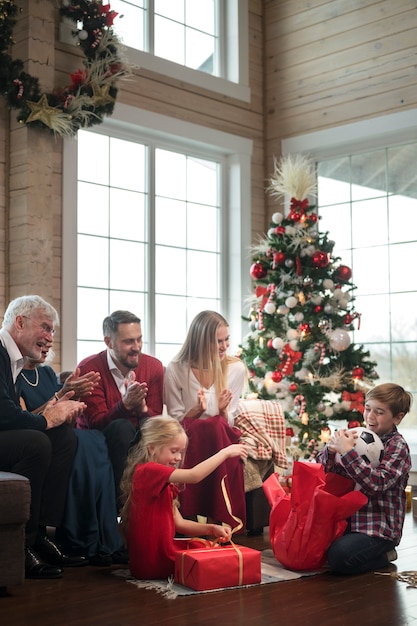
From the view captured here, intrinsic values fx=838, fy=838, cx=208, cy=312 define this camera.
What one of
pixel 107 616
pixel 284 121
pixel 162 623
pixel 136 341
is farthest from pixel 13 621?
pixel 284 121

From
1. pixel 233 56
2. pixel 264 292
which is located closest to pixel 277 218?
pixel 264 292

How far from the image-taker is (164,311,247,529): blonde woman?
157 inches

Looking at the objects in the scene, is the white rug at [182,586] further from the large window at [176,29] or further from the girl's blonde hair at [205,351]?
the large window at [176,29]

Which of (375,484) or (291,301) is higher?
(291,301)

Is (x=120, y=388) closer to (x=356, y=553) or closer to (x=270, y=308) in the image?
(x=356, y=553)

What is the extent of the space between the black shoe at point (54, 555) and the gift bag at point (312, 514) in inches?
33.0

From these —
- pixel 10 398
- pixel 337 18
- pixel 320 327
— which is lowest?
pixel 10 398

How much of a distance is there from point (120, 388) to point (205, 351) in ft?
1.59

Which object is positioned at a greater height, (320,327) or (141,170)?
(141,170)

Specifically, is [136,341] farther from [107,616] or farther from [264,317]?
[264,317]

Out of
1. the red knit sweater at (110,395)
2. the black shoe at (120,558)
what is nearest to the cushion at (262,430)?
the red knit sweater at (110,395)

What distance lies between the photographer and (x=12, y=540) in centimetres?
297

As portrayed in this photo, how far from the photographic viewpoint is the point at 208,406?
4242mm

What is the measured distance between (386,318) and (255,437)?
2.33 meters
